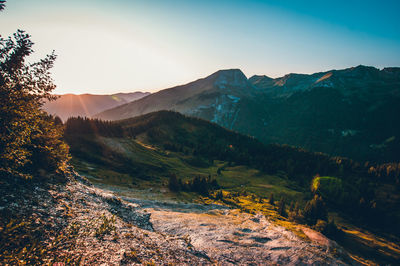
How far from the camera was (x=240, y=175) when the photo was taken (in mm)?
113688

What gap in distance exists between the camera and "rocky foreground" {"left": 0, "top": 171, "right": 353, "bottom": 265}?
13.9 metres

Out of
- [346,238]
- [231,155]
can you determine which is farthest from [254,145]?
[346,238]

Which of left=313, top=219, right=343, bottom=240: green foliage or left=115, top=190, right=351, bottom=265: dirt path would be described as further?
left=313, top=219, right=343, bottom=240: green foliage

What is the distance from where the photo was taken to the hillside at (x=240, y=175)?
58656 millimetres

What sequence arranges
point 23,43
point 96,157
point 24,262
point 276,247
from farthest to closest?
point 96,157 → point 276,247 → point 23,43 → point 24,262

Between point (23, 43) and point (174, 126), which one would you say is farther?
point (174, 126)

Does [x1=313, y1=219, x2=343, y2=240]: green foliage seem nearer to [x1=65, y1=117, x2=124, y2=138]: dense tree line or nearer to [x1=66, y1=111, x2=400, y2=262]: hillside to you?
[x1=66, y1=111, x2=400, y2=262]: hillside

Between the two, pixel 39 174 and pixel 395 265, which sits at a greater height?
pixel 39 174

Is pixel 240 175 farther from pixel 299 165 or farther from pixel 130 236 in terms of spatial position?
pixel 130 236

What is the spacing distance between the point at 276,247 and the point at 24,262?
30.3 m

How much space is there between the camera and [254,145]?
196 m

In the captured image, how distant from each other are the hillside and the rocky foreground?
15407 mm

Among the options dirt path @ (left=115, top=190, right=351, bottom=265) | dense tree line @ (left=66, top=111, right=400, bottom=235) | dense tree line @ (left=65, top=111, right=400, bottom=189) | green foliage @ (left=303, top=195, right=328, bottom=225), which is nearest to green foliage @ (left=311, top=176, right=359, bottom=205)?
dense tree line @ (left=66, top=111, right=400, bottom=235)

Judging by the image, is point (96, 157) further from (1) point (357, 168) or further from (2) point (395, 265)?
(1) point (357, 168)
